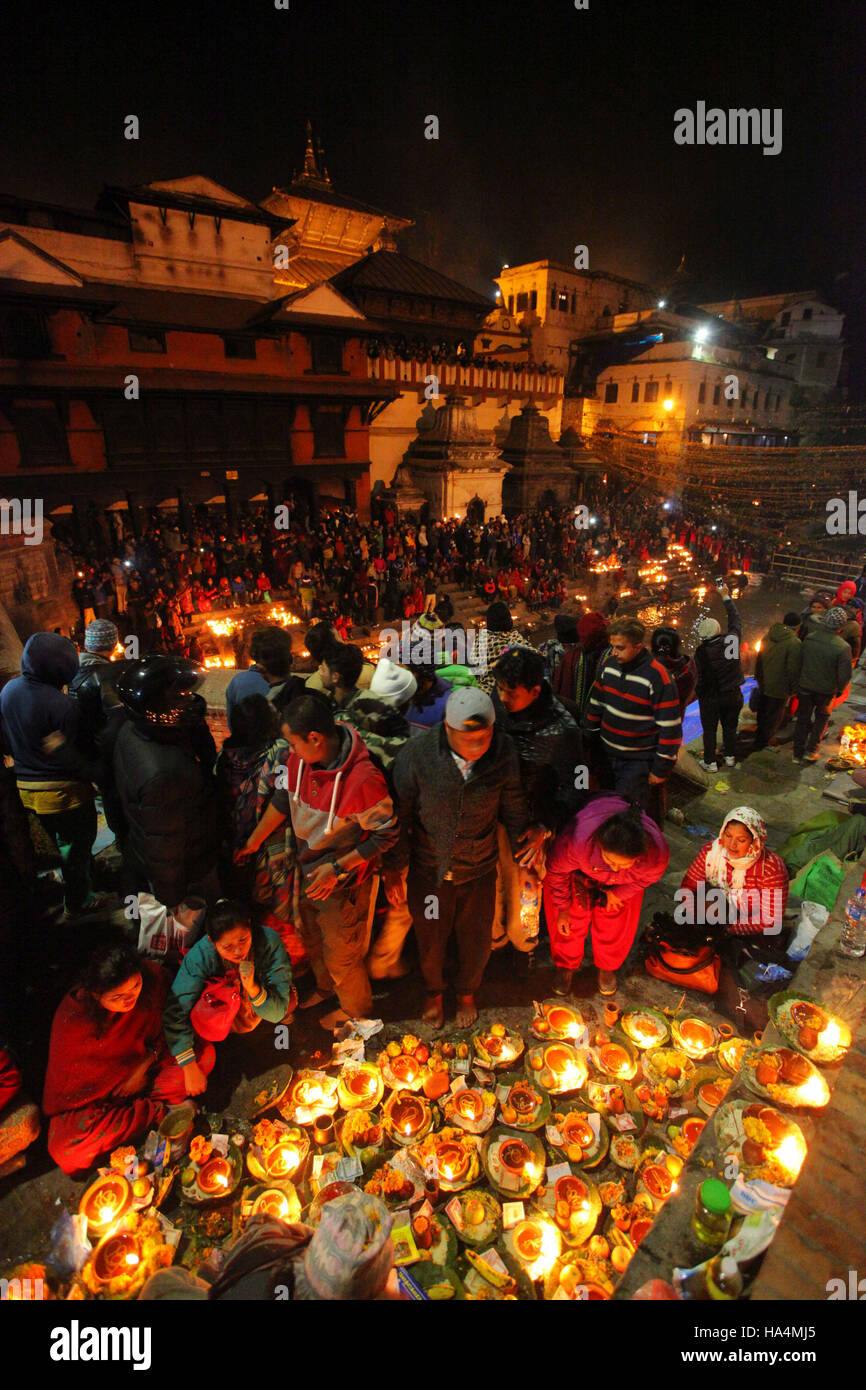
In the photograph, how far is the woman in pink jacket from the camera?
136 inches

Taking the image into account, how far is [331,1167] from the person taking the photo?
10.8 feet

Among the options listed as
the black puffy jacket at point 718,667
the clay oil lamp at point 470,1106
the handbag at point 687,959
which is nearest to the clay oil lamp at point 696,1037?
the handbag at point 687,959

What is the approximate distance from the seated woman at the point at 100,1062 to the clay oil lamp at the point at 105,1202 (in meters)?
0.15

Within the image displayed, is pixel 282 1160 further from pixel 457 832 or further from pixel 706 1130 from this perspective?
pixel 706 1130

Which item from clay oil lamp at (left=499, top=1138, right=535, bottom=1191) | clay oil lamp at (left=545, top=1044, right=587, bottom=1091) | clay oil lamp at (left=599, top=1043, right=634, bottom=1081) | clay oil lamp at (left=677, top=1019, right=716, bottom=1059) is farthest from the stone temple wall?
clay oil lamp at (left=677, top=1019, right=716, bottom=1059)

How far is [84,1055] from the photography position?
3070 millimetres

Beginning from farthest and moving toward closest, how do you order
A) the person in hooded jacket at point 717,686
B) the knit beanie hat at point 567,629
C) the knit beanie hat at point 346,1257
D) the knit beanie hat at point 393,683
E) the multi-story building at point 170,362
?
the multi-story building at point 170,362, the person in hooded jacket at point 717,686, the knit beanie hat at point 567,629, the knit beanie hat at point 393,683, the knit beanie hat at point 346,1257

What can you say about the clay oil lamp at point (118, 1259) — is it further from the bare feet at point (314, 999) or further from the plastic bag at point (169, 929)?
the bare feet at point (314, 999)

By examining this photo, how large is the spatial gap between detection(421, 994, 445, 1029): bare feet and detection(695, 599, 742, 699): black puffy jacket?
5.15 metres

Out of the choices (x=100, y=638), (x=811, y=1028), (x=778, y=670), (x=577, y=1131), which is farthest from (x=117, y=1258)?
(x=778, y=670)

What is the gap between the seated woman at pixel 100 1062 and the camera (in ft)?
9.82

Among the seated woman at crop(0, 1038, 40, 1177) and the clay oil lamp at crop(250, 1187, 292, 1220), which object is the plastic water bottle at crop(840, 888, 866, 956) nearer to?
the clay oil lamp at crop(250, 1187, 292, 1220)

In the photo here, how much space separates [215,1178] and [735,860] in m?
3.70
